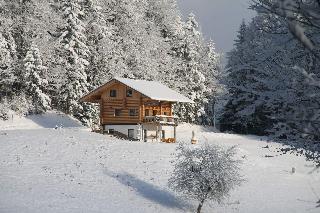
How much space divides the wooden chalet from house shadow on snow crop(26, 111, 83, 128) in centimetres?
621

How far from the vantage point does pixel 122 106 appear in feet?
149

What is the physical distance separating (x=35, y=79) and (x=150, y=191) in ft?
93.8

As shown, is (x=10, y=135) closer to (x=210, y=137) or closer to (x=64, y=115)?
(x=64, y=115)

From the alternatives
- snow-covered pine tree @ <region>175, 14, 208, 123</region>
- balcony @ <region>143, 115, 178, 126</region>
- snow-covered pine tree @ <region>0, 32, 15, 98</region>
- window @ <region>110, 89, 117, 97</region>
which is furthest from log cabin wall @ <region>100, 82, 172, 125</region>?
snow-covered pine tree @ <region>175, 14, 208, 123</region>

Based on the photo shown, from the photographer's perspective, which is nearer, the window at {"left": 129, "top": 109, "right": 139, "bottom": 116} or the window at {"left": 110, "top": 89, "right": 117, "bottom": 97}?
the window at {"left": 129, "top": 109, "right": 139, "bottom": 116}

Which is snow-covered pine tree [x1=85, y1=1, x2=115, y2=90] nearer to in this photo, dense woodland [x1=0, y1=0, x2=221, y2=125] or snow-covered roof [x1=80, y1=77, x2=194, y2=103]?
dense woodland [x1=0, y1=0, x2=221, y2=125]

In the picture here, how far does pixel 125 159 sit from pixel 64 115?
24.0m

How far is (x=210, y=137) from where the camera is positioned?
52.8 m

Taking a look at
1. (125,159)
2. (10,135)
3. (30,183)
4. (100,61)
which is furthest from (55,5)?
(30,183)

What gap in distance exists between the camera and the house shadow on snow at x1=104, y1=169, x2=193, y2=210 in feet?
76.9

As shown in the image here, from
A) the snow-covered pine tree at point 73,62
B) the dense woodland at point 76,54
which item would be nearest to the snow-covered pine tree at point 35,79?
the dense woodland at point 76,54

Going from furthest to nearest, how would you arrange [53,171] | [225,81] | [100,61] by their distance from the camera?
[100,61] < [53,171] < [225,81]

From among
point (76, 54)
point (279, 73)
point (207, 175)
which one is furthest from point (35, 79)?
point (279, 73)

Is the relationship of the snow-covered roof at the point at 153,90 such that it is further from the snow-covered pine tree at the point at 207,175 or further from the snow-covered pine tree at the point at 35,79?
the snow-covered pine tree at the point at 207,175
